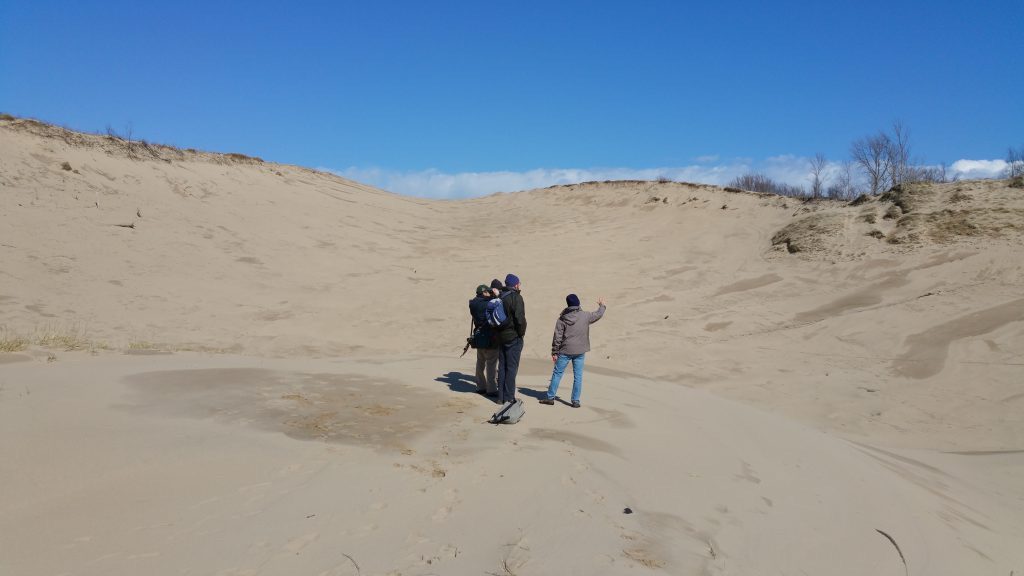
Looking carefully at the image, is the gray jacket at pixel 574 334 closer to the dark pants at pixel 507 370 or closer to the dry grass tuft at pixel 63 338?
the dark pants at pixel 507 370

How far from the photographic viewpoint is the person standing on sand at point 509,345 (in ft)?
24.3

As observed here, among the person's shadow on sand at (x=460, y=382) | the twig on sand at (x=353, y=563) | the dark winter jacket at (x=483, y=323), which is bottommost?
the twig on sand at (x=353, y=563)

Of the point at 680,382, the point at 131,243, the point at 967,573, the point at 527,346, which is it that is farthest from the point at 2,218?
the point at 967,573

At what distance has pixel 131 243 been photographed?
15719 millimetres

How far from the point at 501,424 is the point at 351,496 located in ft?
8.44

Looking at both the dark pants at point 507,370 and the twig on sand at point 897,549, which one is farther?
the dark pants at point 507,370

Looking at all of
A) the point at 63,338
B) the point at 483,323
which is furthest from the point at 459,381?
the point at 63,338

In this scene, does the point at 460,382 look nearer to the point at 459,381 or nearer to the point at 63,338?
the point at 459,381

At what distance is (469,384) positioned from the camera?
8812 mm

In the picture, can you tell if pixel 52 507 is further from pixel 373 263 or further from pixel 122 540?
pixel 373 263

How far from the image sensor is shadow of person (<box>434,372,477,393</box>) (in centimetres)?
836

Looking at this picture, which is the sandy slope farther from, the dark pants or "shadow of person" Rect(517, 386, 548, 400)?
the dark pants

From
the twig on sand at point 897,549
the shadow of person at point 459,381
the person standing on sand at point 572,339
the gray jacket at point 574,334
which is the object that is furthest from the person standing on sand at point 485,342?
the twig on sand at point 897,549

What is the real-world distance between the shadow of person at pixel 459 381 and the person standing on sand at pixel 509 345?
0.97m
